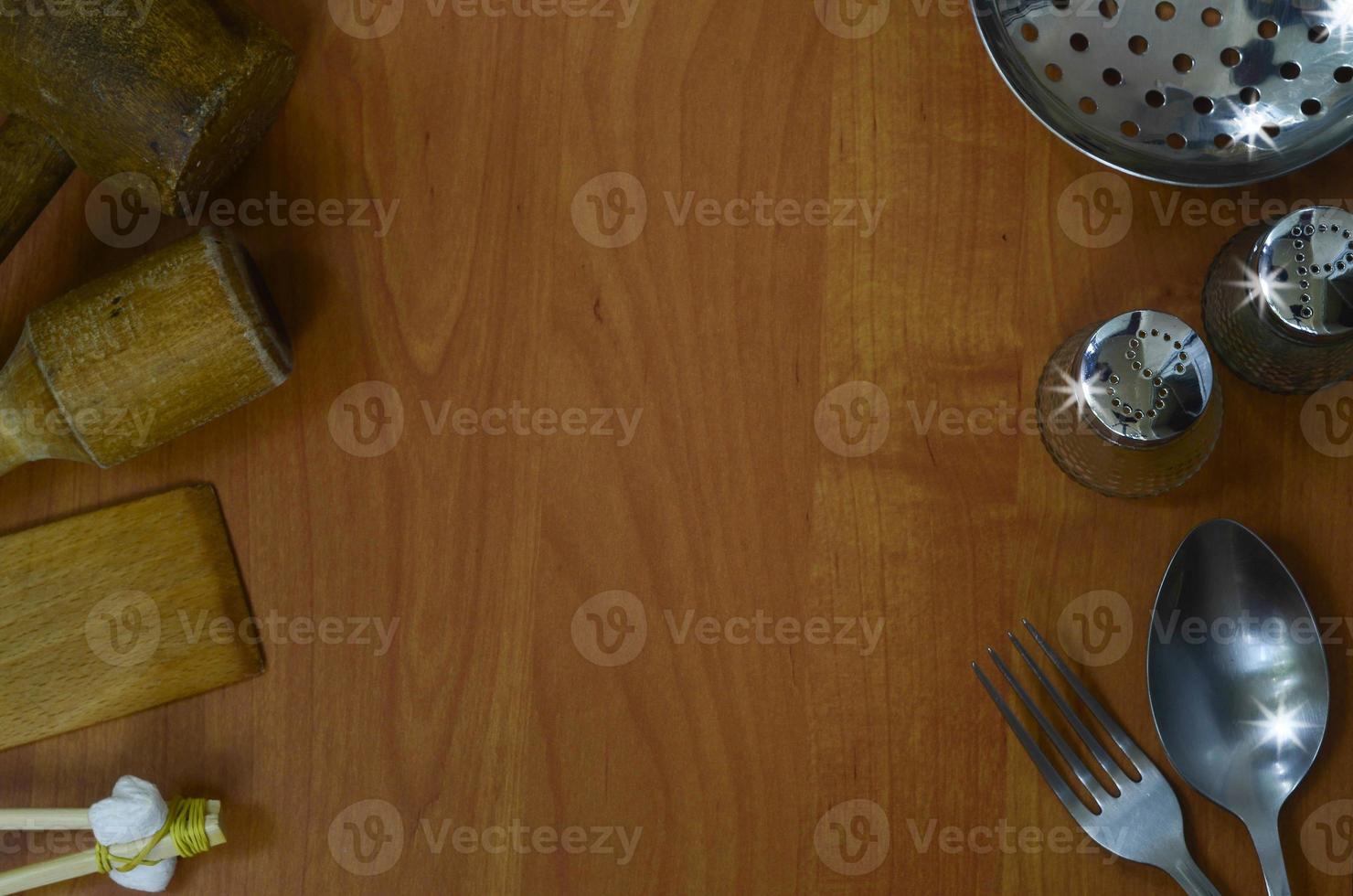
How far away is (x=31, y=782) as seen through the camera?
71 centimetres

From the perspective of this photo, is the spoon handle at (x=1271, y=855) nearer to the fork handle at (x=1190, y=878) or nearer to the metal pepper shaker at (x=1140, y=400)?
the fork handle at (x=1190, y=878)

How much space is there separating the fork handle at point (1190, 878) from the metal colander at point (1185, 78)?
1.34 ft

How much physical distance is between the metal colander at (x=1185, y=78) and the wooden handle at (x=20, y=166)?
0.58 meters

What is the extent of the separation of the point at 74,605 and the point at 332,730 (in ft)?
0.59

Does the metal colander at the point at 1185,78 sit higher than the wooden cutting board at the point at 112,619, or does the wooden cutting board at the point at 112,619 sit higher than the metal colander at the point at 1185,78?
the metal colander at the point at 1185,78

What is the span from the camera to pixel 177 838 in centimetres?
68

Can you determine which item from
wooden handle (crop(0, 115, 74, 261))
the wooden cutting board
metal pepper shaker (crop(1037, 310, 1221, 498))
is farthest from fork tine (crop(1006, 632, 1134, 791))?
wooden handle (crop(0, 115, 74, 261))

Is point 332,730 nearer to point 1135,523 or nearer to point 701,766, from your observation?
point 701,766

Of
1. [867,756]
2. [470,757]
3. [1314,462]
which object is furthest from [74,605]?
[1314,462]

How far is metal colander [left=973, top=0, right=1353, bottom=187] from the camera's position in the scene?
0.68 metres

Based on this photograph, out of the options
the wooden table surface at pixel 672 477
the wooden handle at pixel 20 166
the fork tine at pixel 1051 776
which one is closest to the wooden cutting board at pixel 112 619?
the wooden table surface at pixel 672 477

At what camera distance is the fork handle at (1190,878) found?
67 centimetres

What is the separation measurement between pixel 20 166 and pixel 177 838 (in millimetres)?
419

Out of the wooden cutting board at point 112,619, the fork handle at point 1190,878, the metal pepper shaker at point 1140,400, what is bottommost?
the fork handle at point 1190,878
